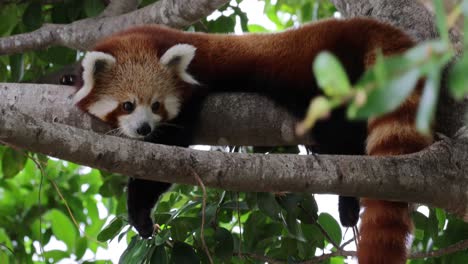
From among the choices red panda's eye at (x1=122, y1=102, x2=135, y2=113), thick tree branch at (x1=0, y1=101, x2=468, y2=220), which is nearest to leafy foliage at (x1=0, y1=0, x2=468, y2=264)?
red panda's eye at (x1=122, y1=102, x2=135, y2=113)

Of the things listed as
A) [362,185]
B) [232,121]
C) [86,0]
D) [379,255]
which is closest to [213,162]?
[362,185]

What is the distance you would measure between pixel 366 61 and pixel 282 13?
159 inches

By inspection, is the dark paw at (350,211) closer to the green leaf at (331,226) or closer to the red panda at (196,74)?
the green leaf at (331,226)

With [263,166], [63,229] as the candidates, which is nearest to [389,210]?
[263,166]

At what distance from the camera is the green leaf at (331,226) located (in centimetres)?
340

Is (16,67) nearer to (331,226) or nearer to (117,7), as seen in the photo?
(117,7)

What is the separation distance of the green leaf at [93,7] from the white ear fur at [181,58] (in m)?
0.77

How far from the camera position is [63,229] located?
452 cm

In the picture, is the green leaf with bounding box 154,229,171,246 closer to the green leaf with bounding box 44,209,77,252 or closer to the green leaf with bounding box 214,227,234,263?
the green leaf with bounding box 214,227,234,263

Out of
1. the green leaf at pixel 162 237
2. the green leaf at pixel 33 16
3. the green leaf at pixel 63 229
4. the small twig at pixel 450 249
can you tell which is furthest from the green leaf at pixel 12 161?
the small twig at pixel 450 249

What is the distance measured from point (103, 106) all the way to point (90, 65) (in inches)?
9.6

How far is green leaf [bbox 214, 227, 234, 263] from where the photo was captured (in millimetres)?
2988

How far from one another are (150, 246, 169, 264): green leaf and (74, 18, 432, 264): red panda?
1.35 feet

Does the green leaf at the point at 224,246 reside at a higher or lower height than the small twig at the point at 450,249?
lower
